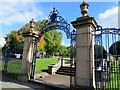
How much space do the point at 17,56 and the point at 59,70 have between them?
3696mm

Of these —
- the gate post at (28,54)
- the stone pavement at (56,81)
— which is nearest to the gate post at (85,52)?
the stone pavement at (56,81)

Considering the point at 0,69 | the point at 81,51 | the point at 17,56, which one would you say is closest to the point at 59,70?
the point at 17,56

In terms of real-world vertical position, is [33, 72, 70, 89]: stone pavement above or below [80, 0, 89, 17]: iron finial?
below

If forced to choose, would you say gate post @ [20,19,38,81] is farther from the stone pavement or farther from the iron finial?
the iron finial

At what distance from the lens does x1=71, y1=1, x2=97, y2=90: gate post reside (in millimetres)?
7705

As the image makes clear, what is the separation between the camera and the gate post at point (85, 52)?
303 inches

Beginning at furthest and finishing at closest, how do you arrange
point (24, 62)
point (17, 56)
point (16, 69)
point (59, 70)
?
point (59, 70), point (17, 56), point (16, 69), point (24, 62)

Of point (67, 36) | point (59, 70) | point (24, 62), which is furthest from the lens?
point (59, 70)

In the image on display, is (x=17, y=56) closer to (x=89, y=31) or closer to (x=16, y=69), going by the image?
(x=16, y=69)

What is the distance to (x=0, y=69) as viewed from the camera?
15594 millimetres

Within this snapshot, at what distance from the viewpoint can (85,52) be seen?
26.3 feet

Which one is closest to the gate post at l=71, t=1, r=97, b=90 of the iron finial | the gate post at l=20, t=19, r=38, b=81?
the iron finial

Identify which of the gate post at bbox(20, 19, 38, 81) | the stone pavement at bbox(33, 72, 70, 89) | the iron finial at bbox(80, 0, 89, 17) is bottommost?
the stone pavement at bbox(33, 72, 70, 89)

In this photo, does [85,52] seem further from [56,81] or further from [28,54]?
[28,54]
